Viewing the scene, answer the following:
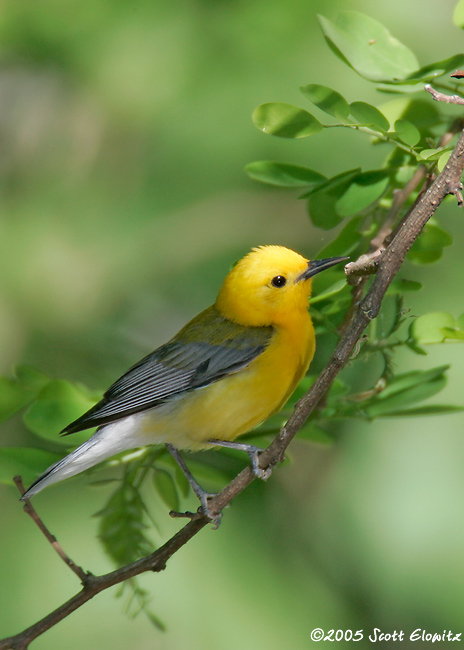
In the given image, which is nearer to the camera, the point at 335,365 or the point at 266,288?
the point at 335,365

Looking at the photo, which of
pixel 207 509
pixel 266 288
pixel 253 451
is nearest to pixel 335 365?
pixel 207 509

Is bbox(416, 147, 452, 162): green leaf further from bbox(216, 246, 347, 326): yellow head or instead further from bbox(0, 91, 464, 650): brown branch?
bbox(216, 246, 347, 326): yellow head

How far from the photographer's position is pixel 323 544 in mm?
3588

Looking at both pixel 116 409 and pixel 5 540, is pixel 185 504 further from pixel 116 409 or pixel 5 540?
pixel 5 540

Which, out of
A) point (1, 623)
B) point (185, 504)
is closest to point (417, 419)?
point (185, 504)

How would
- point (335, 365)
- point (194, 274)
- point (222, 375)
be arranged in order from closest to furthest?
point (335, 365) < point (222, 375) < point (194, 274)

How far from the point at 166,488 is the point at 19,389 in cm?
69

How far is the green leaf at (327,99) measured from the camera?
7.14 ft

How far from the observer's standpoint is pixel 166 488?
291 cm

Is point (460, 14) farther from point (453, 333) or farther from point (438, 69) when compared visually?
point (453, 333)

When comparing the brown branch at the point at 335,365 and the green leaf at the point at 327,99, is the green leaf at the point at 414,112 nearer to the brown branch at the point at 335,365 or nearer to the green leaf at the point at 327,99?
the green leaf at the point at 327,99

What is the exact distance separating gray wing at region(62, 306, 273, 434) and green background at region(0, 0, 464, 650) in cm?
51

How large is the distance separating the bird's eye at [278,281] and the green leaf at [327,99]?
3.47ft

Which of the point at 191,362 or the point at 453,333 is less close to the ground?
the point at 191,362
